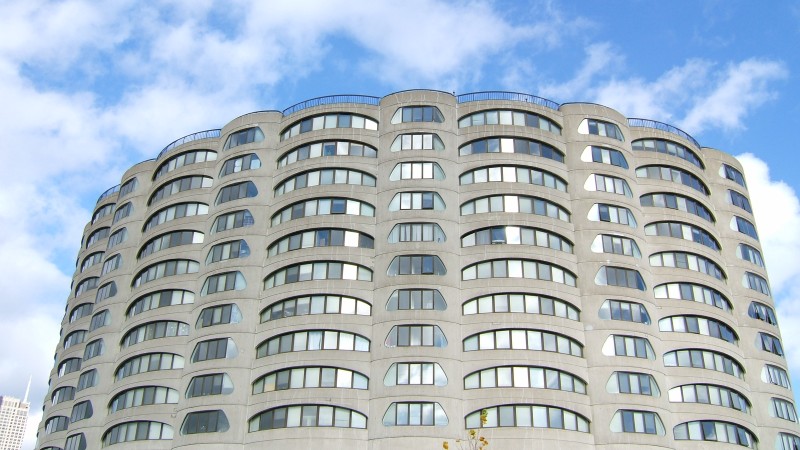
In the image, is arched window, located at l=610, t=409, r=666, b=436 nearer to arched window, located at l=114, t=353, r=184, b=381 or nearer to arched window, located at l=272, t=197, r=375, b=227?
arched window, located at l=272, t=197, r=375, b=227

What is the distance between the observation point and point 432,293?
200 feet

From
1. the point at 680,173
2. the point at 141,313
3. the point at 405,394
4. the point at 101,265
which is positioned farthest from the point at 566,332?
the point at 101,265

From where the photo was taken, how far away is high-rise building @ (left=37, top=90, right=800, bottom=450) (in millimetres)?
58031

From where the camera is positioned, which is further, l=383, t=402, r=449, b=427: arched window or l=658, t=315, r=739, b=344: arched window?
l=658, t=315, r=739, b=344: arched window

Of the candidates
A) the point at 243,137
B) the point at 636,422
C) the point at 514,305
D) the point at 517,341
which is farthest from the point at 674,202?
the point at 243,137

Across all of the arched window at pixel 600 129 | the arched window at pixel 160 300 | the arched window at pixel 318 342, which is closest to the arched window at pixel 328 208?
the arched window at pixel 160 300

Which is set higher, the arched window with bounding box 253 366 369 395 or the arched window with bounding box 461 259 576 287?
the arched window with bounding box 461 259 576 287

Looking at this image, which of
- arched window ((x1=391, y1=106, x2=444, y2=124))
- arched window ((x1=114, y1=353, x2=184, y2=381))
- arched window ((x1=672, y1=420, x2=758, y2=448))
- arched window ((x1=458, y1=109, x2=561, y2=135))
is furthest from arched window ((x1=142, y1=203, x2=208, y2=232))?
arched window ((x1=672, y1=420, x2=758, y2=448))

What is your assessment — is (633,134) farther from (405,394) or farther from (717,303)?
(405,394)

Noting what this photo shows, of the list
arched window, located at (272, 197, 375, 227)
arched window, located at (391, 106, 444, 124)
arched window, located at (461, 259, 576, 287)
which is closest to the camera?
arched window, located at (461, 259, 576, 287)

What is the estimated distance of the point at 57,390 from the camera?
77125mm

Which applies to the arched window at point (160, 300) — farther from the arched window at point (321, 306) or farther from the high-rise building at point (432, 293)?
the arched window at point (321, 306)

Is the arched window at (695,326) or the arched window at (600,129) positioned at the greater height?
the arched window at (600,129)

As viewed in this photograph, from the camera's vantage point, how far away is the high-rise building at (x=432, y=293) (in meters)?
58.0
